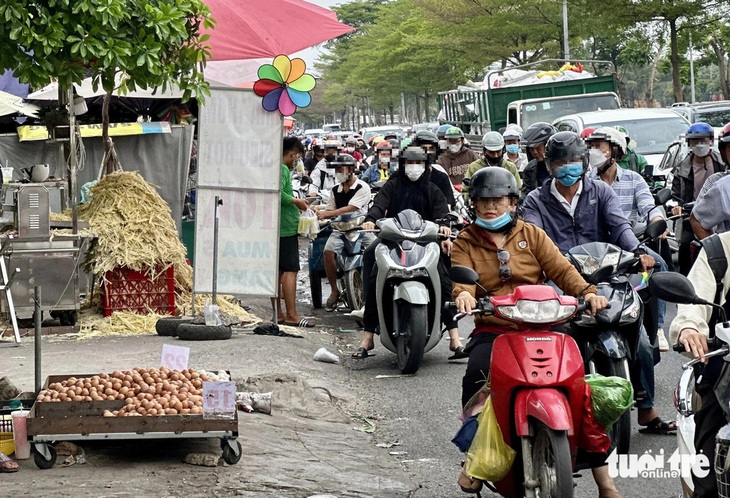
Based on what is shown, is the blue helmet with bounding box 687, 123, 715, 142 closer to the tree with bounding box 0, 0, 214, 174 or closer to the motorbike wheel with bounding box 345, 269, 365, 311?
the motorbike wheel with bounding box 345, 269, 365, 311

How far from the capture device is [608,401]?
18.4 ft

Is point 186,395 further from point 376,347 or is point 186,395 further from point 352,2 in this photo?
point 352,2

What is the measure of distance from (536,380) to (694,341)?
3.27 feet

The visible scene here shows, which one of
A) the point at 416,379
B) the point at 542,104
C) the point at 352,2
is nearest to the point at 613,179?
the point at 416,379

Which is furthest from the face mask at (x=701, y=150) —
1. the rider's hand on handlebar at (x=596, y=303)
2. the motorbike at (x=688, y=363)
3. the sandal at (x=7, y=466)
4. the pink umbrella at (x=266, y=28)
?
the motorbike at (x=688, y=363)

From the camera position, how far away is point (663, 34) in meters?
38.9

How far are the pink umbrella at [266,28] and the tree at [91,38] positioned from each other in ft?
19.1

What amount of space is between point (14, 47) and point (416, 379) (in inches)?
203

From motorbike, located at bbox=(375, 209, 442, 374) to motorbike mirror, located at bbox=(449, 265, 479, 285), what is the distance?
4.40 metres

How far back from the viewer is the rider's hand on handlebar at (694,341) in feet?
15.0

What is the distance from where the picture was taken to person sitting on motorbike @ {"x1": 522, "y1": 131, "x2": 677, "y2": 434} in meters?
7.86

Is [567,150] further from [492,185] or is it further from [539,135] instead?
[539,135]

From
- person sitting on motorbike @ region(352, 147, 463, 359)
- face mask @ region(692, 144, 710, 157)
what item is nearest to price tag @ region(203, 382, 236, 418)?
person sitting on motorbike @ region(352, 147, 463, 359)

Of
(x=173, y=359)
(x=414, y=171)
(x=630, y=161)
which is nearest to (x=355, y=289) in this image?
(x=414, y=171)
